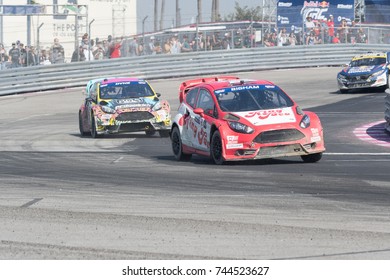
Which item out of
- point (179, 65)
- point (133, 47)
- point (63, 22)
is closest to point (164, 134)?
point (133, 47)

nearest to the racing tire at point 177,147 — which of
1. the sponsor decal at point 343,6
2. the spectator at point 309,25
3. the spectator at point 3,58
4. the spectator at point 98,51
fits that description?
the spectator at point 3,58

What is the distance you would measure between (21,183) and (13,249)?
17.1 ft

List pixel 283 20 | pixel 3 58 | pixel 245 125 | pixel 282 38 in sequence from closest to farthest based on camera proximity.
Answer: pixel 245 125, pixel 3 58, pixel 282 38, pixel 283 20

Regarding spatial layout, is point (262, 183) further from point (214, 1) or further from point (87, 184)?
point (214, 1)

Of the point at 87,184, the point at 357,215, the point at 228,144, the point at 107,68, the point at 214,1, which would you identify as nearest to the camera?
the point at 357,215

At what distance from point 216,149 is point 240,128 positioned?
61 centimetres

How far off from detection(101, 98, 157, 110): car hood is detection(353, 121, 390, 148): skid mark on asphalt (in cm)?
469

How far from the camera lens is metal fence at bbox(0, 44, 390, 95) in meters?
39.2

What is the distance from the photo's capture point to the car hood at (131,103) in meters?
22.1

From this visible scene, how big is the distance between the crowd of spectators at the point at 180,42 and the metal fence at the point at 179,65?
0.34 m

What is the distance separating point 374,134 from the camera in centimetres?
2123

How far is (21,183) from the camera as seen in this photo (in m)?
13.8

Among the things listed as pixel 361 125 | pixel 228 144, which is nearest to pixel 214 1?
pixel 361 125

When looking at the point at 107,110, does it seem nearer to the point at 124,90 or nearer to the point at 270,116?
the point at 124,90
